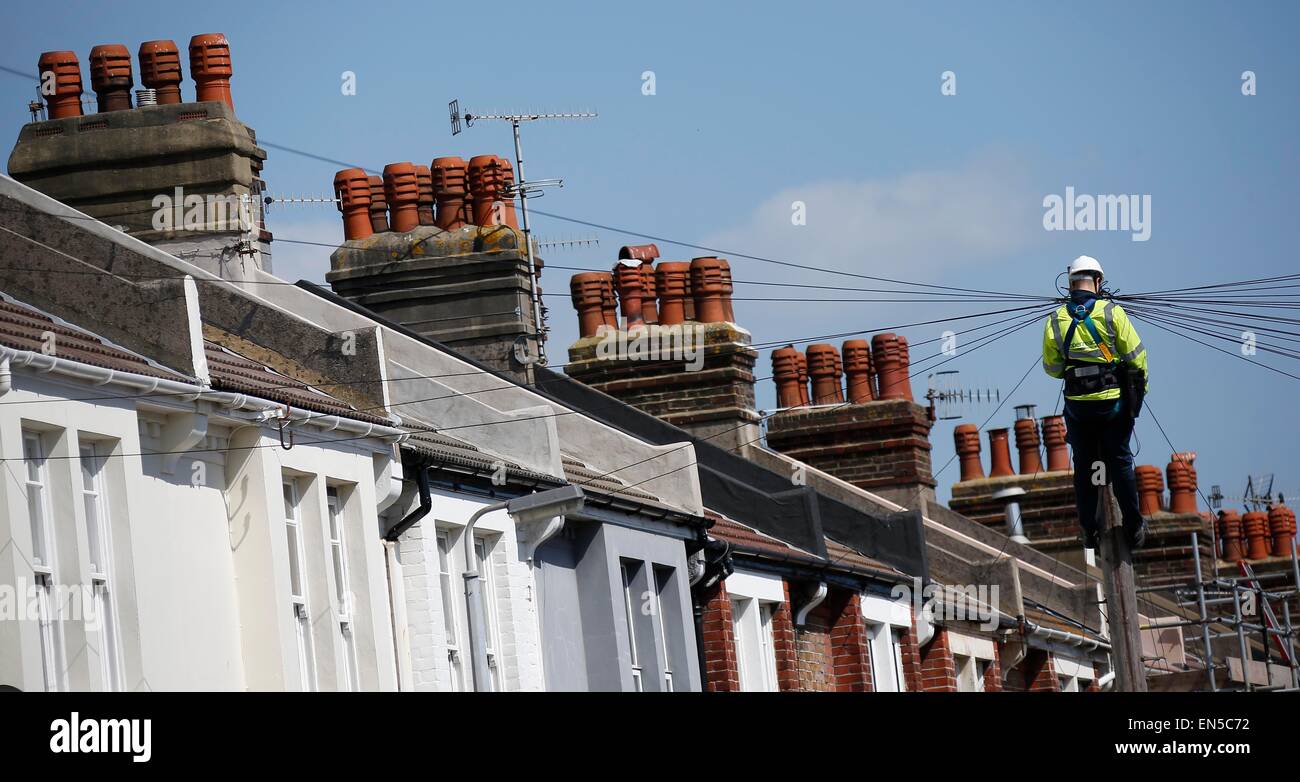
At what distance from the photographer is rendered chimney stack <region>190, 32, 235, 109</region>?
23797mm

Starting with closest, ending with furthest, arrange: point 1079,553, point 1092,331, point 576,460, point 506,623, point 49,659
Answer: point 49,659 < point 1092,331 < point 506,623 < point 576,460 < point 1079,553

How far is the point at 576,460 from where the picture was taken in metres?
25.5

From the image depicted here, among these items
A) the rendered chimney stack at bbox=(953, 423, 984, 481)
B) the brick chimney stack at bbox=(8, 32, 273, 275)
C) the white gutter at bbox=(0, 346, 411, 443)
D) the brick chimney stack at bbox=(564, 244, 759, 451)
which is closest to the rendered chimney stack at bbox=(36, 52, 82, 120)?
the brick chimney stack at bbox=(8, 32, 273, 275)

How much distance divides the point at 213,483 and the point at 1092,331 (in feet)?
24.4

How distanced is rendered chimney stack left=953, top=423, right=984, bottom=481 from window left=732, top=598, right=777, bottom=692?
1960 cm

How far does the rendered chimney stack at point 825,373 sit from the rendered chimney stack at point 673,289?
13.2ft

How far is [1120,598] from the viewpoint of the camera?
19.3 m

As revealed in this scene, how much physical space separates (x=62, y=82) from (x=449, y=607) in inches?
306

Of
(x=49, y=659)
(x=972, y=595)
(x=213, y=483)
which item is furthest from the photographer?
(x=972, y=595)

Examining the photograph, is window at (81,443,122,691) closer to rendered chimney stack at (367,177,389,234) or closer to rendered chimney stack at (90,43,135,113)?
rendered chimney stack at (90,43,135,113)

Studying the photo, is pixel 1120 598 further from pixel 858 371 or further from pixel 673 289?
pixel 858 371
